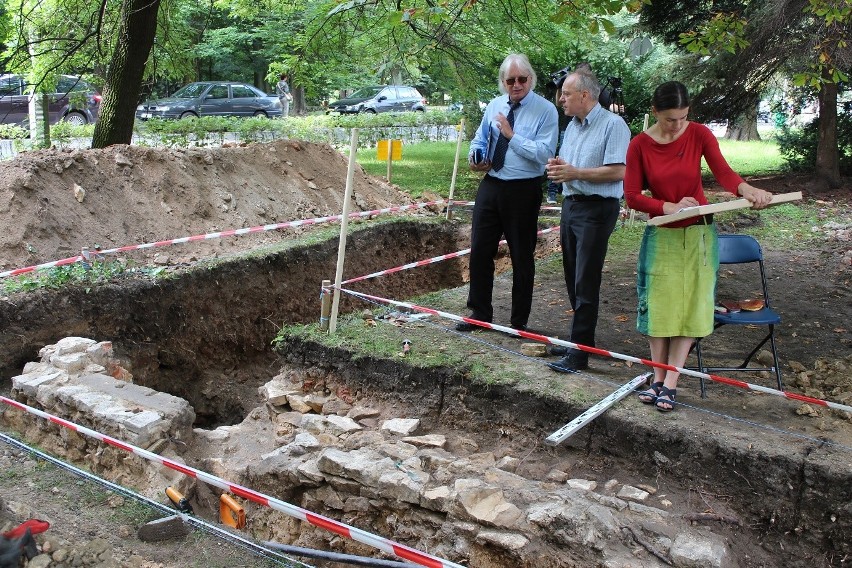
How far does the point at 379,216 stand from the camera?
10.8 metres

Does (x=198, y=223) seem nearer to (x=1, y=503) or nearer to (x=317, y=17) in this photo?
(x=317, y=17)

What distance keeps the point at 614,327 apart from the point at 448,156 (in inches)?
490

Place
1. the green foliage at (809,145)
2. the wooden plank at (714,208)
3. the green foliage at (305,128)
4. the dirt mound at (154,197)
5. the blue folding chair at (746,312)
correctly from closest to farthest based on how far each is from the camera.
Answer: the wooden plank at (714,208) → the blue folding chair at (746,312) → the dirt mound at (154,197) → the green foliage at (305,128) → the green foliage at (809,145)

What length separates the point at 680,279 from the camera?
14.1 ft

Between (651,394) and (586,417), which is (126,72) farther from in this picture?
(651,394)

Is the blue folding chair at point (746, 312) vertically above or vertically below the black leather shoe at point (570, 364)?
above

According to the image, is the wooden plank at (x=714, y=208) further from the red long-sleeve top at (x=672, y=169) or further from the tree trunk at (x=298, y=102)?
the tree trunk at (x=298, y=102)

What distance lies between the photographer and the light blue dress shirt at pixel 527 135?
17.5ft

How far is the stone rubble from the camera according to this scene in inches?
139

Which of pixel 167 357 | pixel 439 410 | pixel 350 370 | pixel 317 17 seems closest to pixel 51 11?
pixel 317 17

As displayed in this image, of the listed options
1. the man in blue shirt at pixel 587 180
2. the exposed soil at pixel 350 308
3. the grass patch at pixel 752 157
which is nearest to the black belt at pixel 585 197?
the man in blue shirt at pixel 587 180

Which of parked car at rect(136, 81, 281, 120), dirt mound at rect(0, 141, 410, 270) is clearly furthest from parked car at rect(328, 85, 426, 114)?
dirt mound at rect(0, 141, 410, 270)

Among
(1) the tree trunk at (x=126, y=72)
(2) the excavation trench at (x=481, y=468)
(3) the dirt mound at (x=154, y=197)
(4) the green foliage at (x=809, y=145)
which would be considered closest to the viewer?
(2) the excavation trench at (x=481, y=468)

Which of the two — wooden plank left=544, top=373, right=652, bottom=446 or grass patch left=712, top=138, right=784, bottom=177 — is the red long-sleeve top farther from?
grass patch left=712, top=138, right=784, bottom=177
